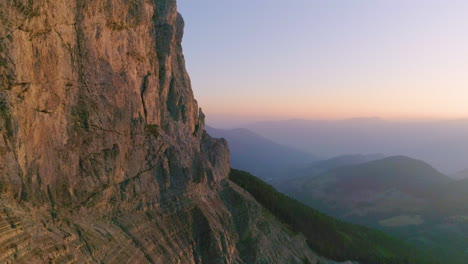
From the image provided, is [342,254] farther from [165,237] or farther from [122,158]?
[122,158]

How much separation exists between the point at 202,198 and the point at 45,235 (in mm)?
29151

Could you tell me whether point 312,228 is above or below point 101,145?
below

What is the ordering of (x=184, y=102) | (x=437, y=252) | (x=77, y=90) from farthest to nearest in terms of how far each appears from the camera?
(x=437, y=252) → (x=184, y=102) → (x=77, y=90)

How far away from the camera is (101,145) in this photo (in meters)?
34.5

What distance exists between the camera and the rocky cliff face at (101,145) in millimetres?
24688

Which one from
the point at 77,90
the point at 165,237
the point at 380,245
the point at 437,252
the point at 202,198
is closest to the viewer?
the point at 77,90

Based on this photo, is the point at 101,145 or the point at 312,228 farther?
the point at 312,228

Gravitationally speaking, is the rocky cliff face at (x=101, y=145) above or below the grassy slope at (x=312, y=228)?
above

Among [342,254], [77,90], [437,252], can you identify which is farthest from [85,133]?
[437,252]

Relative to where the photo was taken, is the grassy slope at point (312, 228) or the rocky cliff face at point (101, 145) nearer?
the rocky cliff face at point (101, 145)

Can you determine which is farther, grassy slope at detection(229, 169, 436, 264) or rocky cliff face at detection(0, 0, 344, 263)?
grassy slope at detection(229, 169, 436, 264)

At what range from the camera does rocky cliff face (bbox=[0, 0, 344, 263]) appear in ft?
81.0

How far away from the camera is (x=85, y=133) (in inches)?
1283

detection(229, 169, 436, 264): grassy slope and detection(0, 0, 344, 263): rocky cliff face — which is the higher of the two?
detection(0, 0, 344, 263): rocky cliff face
